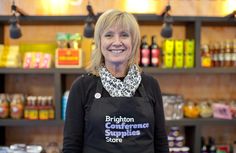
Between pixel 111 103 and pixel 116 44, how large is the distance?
0.25 m

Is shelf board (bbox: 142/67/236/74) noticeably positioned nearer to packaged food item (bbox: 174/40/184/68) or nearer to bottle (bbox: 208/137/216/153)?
packaged food item (bbox: 174/40/184/68)

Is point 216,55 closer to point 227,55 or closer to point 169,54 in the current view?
point 227,55

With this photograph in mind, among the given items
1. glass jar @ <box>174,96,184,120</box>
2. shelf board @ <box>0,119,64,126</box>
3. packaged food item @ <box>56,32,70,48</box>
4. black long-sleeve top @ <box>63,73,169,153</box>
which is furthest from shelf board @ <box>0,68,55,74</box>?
black long-sleeve top @ <box>63,73,169,153</box>

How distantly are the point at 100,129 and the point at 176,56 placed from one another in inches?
63.2

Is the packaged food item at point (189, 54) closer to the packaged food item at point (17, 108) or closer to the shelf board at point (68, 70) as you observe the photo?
the shelf board at point (68, 70)

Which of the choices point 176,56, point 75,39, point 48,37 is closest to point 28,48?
point 48,37

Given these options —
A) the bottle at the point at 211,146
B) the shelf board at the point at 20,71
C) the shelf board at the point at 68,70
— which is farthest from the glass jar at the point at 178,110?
the shelf board at the point at 20,71

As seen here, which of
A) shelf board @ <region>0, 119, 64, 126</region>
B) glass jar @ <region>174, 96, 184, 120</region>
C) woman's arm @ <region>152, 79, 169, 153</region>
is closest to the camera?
woman's arm @ <region>152, 79, 169, 153</region>

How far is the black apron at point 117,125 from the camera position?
1.22 metres

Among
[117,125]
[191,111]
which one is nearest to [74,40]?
[191,111]

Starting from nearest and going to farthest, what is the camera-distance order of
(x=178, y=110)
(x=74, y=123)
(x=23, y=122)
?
(x=74, y=123), (x=23, y=122), (x=178, y=110)

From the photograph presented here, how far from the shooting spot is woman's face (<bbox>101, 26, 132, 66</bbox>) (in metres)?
1.23

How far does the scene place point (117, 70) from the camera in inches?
51.8

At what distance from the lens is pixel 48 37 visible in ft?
9.68
